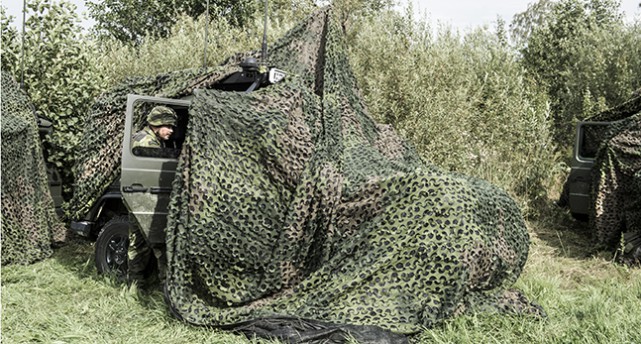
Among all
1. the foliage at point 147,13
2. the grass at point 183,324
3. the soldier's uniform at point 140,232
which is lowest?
the grass at point 183,324

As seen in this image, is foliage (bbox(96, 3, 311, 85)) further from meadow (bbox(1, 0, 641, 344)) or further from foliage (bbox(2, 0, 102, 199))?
foliage (bbox(2, 0, 102, 199))

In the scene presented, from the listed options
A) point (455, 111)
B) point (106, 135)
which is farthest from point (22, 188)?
point (455, 111)

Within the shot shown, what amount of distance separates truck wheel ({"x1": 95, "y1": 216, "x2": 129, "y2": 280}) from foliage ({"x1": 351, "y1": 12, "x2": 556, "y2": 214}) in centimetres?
410

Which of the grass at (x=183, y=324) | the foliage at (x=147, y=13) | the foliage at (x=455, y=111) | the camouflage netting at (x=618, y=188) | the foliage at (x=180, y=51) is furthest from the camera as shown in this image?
the foliage at (x=147, y=13)

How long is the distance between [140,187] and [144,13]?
1627 cm

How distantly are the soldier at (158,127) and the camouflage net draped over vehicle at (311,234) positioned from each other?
0.85 metres

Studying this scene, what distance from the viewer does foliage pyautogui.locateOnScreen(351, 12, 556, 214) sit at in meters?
8.44

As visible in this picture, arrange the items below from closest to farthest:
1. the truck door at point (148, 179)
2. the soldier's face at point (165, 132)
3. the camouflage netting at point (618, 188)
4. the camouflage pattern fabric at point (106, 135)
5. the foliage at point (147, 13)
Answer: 1. the truck door at point (148, 179)
2. the soldier's face at point (165, 132)
3. the camouflage pattern fabric at point (106, 135)
4. the camouflage netting at point (618, 188)
5. the foliage at point (147, 13)

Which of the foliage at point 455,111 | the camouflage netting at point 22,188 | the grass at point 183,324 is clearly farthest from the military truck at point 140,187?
the foliage at point 455,111

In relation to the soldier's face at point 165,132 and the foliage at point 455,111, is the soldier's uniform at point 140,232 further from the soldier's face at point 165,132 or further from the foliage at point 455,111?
the foliage at point 455,111

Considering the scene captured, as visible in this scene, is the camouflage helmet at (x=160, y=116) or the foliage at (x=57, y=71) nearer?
the camouflage helmet at (x=160, y=116)

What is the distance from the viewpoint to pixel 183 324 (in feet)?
14.3

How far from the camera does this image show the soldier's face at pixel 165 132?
5.38 metres

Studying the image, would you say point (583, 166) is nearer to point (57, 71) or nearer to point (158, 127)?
point (158, 127)
